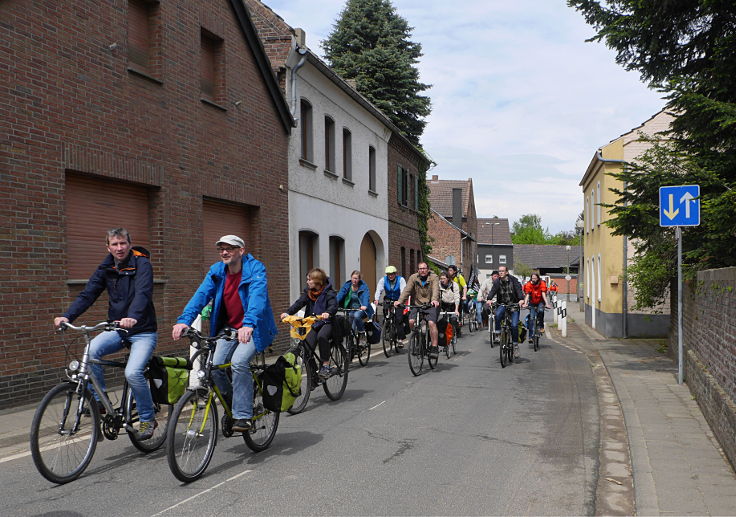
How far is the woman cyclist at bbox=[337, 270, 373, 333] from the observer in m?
12.0

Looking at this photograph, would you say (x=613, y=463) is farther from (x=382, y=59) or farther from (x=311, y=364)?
(x=382, y=59)

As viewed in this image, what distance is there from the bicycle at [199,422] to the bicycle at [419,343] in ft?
18.7

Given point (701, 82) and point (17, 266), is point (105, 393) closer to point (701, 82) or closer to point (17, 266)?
point (17, 266)

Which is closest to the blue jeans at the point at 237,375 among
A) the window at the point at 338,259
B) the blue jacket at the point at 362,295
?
the blue jacket at the point at 362,295

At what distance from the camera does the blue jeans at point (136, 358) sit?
18.5ft

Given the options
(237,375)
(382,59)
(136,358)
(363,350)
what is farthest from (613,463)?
(382,59)

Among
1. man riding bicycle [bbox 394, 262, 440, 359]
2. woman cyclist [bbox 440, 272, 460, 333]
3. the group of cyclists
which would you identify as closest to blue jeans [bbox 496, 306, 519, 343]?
woman cyclist [bbox 440, 272, 460, 333]

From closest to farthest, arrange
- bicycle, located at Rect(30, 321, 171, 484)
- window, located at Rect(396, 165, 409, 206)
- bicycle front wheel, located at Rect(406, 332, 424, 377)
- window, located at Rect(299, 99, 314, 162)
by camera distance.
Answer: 1. bicycle, located at Rect(30, 321, 171, 484)
2. bicycle front wheel, located at Rect(406, 332, 424, 377)
3. window, located at Rect(299, 99, 314, 162)
4. window, located at Rect(396, 165, 409, 206)

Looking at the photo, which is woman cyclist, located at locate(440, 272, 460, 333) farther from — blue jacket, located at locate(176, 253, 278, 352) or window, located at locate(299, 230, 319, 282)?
blue jacket, located at locate(176, 253, 278, 352)

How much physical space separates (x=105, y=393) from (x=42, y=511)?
111 centimetres

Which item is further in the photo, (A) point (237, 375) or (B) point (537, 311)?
(B) point (537, 311)

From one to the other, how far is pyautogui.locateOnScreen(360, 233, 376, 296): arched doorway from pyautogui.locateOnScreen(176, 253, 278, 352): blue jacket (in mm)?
18775

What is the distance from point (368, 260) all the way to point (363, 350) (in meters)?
13.2

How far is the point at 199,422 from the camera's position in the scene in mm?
5402
